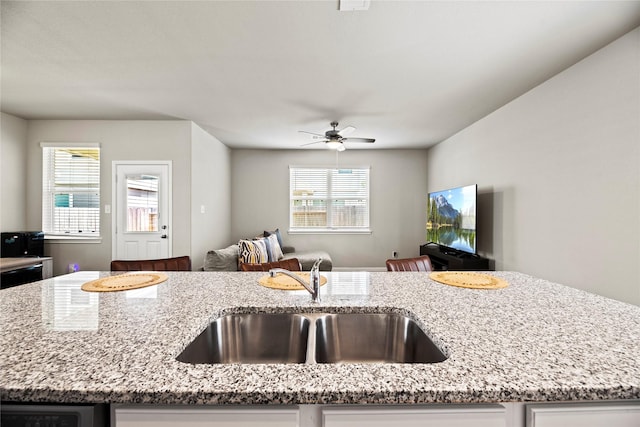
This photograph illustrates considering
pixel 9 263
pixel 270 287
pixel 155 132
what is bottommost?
pixel 9 263

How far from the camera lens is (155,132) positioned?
13.1 ft

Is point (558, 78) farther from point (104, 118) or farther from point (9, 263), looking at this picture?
point (9, 263)

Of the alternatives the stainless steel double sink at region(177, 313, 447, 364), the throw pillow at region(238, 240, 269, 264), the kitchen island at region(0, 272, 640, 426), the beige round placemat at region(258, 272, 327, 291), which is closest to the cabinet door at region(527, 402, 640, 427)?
the kitchen island at region(0, 272, 640, 426)

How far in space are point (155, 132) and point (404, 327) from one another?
4227 millimetres

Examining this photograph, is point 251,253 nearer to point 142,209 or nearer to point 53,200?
point 142,209

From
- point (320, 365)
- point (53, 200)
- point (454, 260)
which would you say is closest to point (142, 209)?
point (53, 200)

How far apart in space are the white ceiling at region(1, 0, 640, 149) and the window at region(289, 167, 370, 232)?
7.20ft

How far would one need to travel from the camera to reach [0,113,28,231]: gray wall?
147 inches

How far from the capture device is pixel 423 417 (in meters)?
0.62

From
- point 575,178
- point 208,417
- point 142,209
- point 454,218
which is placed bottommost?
point 208,417

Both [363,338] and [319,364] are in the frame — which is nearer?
[319,364]

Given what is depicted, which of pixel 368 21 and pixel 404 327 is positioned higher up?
pixel 368 21

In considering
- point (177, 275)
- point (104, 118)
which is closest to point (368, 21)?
point (177, 275)

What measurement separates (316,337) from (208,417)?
0.50 m
